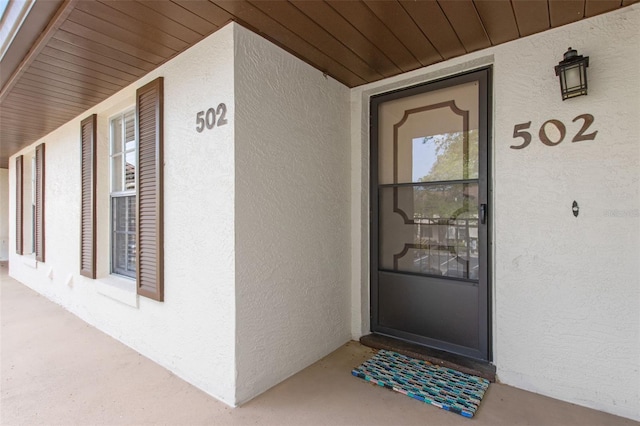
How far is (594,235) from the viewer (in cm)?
205

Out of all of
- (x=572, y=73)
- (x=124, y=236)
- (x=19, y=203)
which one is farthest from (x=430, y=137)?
(x=19, y=203)

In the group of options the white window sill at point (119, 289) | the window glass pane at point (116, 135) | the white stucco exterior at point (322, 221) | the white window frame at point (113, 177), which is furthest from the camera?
the window glass pane at point (116, 135)

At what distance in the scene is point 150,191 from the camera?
8.97ft

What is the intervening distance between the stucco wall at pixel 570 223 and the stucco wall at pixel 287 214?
50.8 inches

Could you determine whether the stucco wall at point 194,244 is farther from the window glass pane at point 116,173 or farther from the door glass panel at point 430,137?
the door glass panel at point 430,137

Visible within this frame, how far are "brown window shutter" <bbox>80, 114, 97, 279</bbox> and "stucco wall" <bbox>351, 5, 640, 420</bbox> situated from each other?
395 cm

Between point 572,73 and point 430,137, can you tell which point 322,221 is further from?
point 572,73

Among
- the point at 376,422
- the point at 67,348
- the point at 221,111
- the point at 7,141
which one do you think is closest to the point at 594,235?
the point at 376,422

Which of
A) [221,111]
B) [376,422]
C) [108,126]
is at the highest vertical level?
[108,126]

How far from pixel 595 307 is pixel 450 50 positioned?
2068 millimetres

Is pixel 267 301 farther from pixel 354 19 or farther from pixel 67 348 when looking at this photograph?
pixel 67 348

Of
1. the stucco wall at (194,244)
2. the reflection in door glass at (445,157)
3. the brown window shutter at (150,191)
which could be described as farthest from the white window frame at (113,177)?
the reflection in door glass at (445,157)

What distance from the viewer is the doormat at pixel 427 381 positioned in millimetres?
2102

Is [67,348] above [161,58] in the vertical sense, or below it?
below
